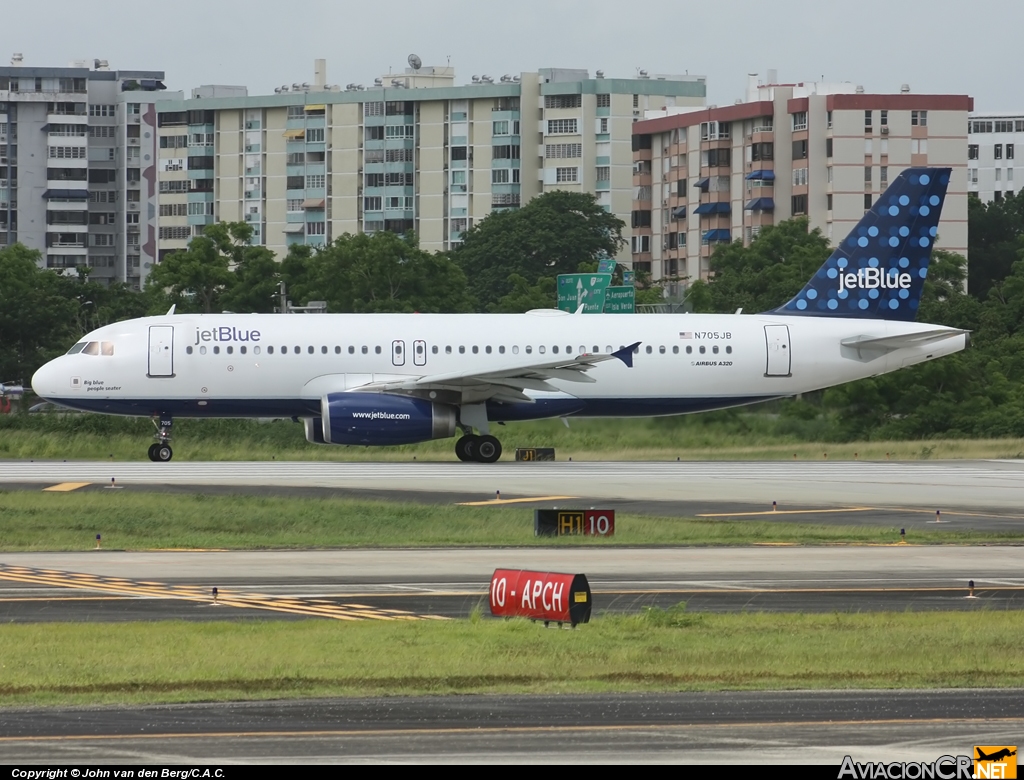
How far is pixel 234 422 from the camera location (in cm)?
6072

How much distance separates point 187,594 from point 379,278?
312 feet

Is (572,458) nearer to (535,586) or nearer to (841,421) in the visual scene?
(841,421)

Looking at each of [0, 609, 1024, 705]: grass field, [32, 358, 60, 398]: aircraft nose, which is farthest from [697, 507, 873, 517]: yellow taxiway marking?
[32, 358, 60, 398]: aircraft nose

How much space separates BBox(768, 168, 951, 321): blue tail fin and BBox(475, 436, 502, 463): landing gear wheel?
10.1 metres

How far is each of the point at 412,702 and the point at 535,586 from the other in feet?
17.0

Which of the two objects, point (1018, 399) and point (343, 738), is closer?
point (343, 738)

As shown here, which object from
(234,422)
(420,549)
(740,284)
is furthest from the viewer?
(740,284)

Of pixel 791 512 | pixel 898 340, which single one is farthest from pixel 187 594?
pixel 898 340

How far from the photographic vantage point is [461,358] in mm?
49688

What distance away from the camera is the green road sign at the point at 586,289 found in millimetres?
80438

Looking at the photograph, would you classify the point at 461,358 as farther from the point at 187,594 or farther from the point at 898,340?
the point at 187,594

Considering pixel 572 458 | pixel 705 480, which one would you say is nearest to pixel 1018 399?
pixel 572 458

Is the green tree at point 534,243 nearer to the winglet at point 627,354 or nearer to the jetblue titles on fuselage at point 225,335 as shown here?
the winglet at point 627,354

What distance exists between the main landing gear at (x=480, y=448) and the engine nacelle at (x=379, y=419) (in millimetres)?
1897
